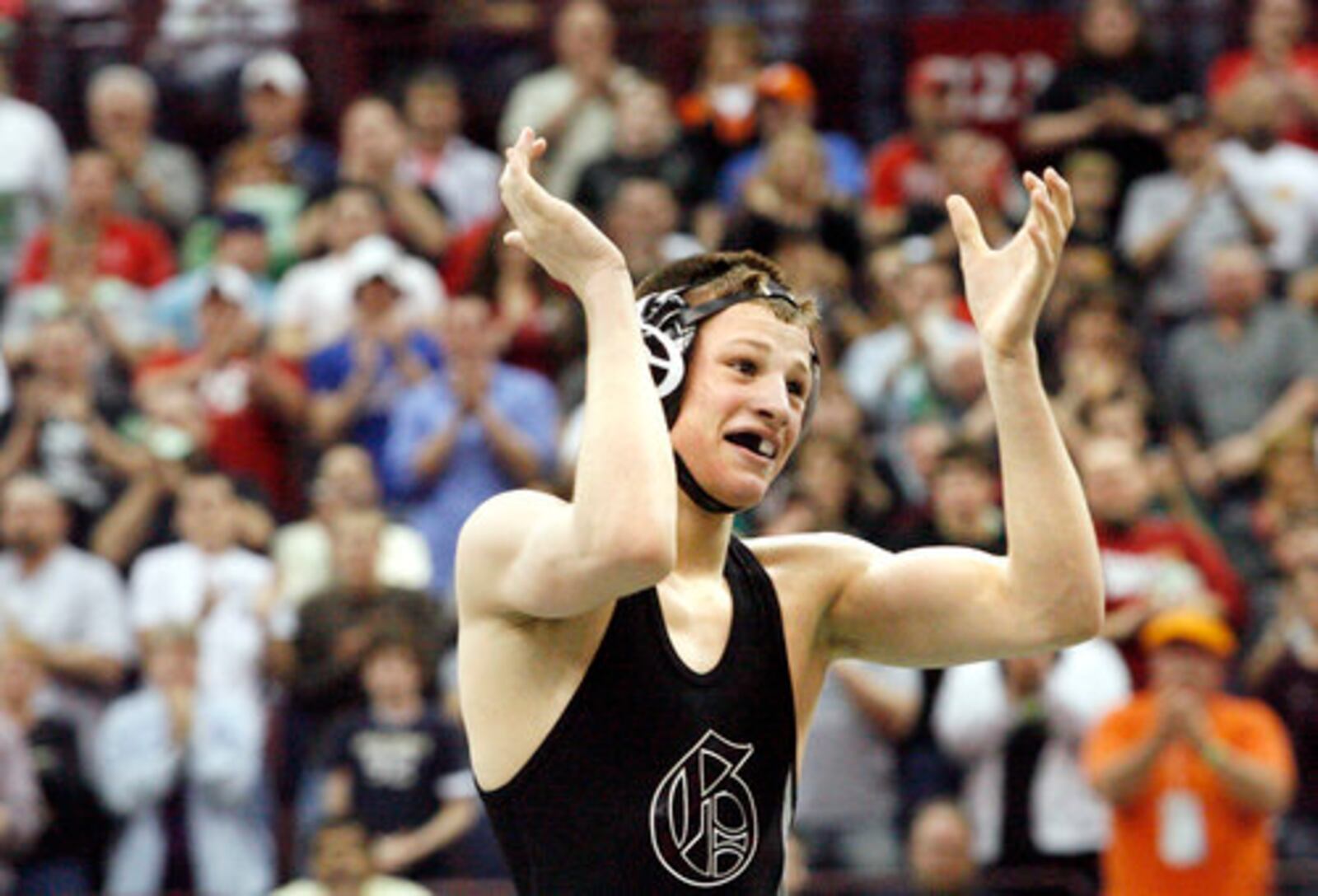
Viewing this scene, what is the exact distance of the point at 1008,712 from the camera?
10.3m

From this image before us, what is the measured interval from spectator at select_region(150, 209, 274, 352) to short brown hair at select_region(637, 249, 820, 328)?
25.9 feet

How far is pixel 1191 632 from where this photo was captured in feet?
31.7

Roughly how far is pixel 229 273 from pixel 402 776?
136 inches

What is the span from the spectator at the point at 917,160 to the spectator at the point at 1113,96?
0.47 meters

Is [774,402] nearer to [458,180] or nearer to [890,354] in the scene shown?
[890,354]

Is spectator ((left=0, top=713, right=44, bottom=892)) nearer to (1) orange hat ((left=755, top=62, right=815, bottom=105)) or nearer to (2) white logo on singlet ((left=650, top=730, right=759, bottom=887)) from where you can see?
(1) orange hat ((left=755, top=62, right=815, bottom=105))

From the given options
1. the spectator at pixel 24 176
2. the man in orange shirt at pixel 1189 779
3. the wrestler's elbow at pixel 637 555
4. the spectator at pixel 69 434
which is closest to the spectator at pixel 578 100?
the spectator at pixel 24 176

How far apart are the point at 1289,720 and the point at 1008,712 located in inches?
43.5

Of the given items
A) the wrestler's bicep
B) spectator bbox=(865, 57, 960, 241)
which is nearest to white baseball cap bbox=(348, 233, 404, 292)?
spectator bbox=(865, 57, 960, 241)

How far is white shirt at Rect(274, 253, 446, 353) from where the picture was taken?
498 inches

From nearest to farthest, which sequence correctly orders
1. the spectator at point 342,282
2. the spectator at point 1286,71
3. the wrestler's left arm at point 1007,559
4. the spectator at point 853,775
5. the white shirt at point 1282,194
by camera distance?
1. the wrestler's left arm at point 1007,559
2. the spectator at point 853,775
3. the spectator at point 342,282
4. the white shirt at point 1282,194
5. the spectator at point 1286,71

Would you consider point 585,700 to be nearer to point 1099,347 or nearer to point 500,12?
point 1099,347

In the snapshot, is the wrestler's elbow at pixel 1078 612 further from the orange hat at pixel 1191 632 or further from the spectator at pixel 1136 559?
the spectator at pixel 1136 559

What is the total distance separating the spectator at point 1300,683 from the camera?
1041cm
